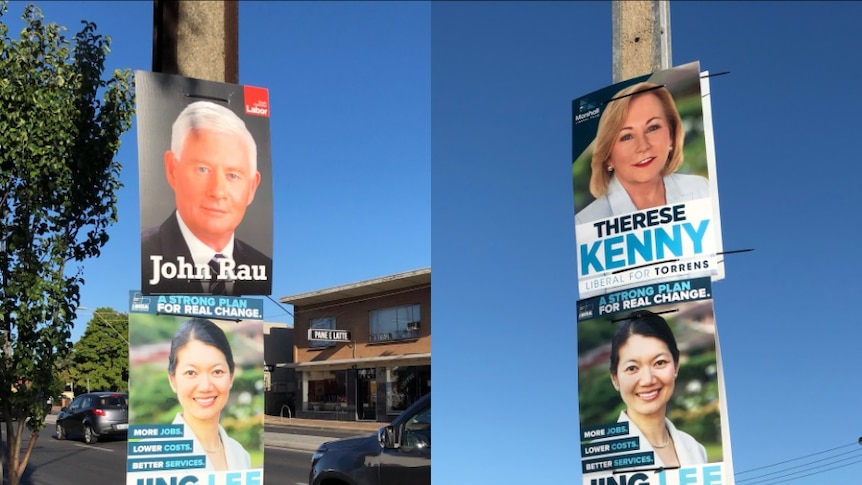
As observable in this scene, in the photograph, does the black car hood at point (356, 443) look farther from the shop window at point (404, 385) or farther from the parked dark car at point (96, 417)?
the shop window at point (404, 385)

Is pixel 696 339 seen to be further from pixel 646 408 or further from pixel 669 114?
pixel 669 114

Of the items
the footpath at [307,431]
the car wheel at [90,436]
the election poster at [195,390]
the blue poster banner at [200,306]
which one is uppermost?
the blue poster banner at [200,306]

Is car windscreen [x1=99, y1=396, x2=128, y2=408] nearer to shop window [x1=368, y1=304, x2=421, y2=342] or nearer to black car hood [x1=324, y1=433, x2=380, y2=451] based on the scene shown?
black car hood [x1=324, y1=433, x2=380, y2=451]

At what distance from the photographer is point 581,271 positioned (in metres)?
6.26

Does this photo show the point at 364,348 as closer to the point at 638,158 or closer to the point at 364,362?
the point at 364,362

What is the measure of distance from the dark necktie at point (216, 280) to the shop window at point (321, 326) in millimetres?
41834

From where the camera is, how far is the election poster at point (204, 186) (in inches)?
213

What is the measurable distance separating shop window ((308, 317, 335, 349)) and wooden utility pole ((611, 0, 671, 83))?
4143 centimetres

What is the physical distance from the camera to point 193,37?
223 inches

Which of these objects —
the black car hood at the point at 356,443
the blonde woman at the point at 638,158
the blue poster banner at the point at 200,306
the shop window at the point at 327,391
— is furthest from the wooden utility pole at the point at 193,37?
the shop window at the point at 327,391

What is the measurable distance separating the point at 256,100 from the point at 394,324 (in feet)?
127

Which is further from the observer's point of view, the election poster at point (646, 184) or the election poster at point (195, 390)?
the election poster at point (646, 184)

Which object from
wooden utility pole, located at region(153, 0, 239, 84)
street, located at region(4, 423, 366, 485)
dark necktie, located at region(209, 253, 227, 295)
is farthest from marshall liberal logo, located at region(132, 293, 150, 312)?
street, located at region(4, 423, 366, 485)

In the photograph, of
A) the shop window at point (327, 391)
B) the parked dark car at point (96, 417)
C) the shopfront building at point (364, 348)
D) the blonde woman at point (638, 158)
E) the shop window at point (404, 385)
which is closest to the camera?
the blonde woman at point (638, 158)
